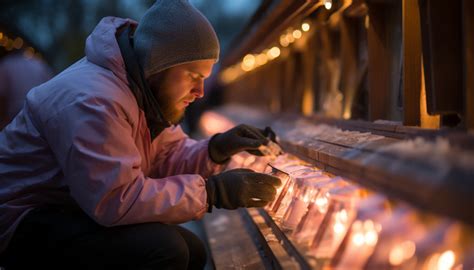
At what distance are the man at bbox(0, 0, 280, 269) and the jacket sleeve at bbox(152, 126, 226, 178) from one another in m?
0.54

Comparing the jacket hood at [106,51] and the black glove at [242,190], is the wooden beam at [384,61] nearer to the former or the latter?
the black glove at [242,190]

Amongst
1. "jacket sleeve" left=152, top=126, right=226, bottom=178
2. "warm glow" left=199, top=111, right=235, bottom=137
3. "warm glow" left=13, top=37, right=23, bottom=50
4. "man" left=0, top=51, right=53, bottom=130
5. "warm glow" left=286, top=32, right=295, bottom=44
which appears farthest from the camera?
"warm glow" left=13, top=37, right=23, bottom=50

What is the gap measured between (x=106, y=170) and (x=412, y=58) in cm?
151

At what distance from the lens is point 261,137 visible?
3012 millimetres

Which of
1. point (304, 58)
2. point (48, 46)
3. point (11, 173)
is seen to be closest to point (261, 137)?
point (11, 173)

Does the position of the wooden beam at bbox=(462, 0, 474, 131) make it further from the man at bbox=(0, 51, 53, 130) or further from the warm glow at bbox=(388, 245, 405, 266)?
the man at bbox=(0, 51, 53, 130)

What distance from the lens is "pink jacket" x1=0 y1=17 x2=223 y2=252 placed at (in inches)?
80.6

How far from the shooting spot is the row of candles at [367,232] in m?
1.36

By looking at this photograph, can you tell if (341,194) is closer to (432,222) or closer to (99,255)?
(432,222)

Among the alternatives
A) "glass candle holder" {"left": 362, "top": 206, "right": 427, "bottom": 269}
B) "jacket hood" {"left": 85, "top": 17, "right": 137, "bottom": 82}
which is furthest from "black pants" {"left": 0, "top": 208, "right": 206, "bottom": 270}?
"glass candle holder" {"left": 362, "top": 206, "right": 427, "bottom": 269}

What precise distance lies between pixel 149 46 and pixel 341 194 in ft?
4.09

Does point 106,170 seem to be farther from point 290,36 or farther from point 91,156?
point 290,36

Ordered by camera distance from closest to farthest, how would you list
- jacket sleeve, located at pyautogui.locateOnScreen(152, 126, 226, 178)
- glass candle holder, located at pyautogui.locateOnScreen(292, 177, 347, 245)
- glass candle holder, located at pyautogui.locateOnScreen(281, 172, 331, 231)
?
glass candle holder, located at pyautogui.locateOnScreen(292, 177, 347, 245)
glass candle holder, located at pyautogui.locateOnScreen(281, 172, 331, 231)
jacket sleeve, located at pyautogui.locateOnScreen(152, 126, 226, 178)

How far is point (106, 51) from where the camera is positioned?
2.40m
